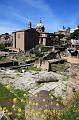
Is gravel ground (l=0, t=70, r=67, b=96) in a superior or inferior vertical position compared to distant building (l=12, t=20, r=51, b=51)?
inferior

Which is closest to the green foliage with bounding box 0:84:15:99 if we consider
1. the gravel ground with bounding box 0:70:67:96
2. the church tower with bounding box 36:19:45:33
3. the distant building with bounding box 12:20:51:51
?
the gravel ground with bounding box 0:70:67:96

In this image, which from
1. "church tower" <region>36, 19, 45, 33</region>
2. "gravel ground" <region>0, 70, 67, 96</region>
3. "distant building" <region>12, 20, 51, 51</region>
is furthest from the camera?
"church tower" <region>36, 19, 45, 33</region>

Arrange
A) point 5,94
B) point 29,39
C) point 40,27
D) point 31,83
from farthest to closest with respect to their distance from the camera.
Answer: point 40,27 → point 29,39 → point 31,83 → point 5,94

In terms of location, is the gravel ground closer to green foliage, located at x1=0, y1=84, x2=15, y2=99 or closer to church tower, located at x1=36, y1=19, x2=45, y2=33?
green foliage, located at x1=0, y1=84, x2=15, y2=99

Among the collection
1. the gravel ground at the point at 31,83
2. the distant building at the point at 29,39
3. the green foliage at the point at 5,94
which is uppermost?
the distant building at the point at 29,39

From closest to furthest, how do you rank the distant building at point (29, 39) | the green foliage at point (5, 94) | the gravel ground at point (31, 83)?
the green foliage at point (5, 94) → the gravel ground at point (31, 83) → the distant building at point (29, 39)

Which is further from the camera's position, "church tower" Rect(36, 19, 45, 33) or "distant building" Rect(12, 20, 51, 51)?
"church tower" Rect(36, 19, 45, 33)

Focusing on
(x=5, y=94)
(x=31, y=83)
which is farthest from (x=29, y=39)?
(x=5, y=94)

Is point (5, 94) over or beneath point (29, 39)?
beneath

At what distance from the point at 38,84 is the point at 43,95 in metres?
8.85

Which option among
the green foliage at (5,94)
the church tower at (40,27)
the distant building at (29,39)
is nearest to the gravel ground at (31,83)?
the green foliage at (5,94)

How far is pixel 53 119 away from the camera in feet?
25.8

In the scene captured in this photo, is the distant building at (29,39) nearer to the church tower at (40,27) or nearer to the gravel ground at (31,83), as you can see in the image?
the church tower at (40,27)

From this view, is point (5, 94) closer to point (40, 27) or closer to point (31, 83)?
point (31, 83)
